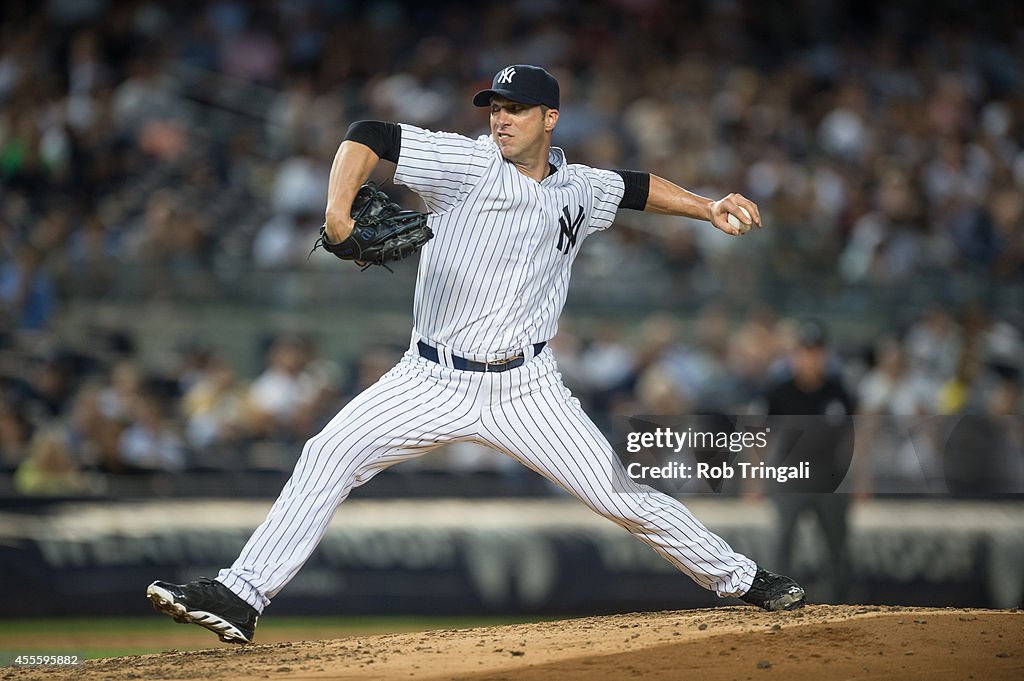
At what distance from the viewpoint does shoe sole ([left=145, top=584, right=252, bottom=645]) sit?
14.2 feet

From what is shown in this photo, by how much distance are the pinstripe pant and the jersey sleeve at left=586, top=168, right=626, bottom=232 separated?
56cm

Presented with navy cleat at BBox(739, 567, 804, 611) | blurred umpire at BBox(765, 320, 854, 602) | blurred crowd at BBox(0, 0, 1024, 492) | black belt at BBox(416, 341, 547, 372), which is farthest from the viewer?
blurred crowd at BBox(0, 0, 1024, 492)

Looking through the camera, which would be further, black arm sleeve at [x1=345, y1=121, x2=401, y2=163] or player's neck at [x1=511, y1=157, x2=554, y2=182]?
player's neck at [x1=511, y1=157, x2=554, y2=182]

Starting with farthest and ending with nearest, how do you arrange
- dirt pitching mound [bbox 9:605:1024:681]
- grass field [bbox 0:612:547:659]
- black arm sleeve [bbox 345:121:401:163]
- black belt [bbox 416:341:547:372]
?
grass field [bbox 0:612:547:659], black belt [bbox 416:341:547:372], dirt pitching mound [bbox 9:605:1024:681], black arm sleeve [bbox 345:121:401:163]

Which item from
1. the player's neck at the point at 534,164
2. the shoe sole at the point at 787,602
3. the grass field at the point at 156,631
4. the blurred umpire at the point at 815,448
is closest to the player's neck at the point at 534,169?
the player's neck at the point at 534,164

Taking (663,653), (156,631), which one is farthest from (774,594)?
(156,631)

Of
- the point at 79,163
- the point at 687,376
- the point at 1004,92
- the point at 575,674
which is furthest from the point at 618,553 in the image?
the point at 1004,92

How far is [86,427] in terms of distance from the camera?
8484 millimetres

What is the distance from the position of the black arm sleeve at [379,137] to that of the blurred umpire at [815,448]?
2925 mm

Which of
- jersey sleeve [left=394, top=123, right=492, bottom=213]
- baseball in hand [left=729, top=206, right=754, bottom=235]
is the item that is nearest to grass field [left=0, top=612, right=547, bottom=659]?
baseball in hand [left=729, top=206, right=754, bottom=235]

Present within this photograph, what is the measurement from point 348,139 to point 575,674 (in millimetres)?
1903

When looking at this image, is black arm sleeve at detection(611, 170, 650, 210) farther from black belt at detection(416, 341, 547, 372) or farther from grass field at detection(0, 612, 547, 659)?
grass field at detection(0, 612, 547, 659)

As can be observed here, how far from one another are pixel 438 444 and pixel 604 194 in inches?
44.7

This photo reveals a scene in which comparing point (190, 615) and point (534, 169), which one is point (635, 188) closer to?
point (534, 169)
